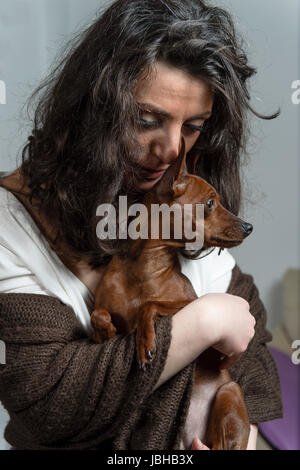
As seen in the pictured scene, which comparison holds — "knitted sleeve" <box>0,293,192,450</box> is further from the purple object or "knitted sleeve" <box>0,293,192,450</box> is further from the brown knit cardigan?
the purple object

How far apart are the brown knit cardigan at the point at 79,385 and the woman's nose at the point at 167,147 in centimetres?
29

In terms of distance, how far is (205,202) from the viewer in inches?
42.9

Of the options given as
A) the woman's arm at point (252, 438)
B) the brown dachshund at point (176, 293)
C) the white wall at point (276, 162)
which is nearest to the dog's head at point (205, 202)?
the brown dachshund at point (176, 293)

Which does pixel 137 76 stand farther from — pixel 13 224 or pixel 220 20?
pixel 13 224

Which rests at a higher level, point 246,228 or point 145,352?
point 246,228

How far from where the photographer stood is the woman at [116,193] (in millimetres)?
1055

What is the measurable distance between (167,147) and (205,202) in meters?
0.12

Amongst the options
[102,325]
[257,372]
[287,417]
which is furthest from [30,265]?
[287,417]

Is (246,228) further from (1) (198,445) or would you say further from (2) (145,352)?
(1) (198,445)

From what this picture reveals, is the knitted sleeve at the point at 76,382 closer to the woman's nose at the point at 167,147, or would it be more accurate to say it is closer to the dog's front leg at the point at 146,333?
the dog's front leg at the point at 146,333
